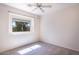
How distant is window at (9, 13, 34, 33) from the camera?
1.03 m

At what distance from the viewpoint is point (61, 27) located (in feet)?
3.76

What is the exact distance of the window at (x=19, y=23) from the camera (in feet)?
3.39

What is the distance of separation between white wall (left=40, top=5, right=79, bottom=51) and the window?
0.81ft

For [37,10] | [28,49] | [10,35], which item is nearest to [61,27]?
[37,10]

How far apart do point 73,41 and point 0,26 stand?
51.0 inches

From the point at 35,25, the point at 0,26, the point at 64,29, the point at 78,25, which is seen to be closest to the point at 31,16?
the point at 35,25

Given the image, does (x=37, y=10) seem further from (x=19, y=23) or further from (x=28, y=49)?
(x=28, y=49)

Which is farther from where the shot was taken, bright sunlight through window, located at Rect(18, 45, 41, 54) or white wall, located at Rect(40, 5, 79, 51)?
white wall, located at Rect(40, 5, 79, 51)

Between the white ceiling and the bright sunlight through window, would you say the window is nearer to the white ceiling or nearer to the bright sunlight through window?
the white ceiling

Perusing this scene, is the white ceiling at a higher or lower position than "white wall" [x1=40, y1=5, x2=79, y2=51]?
higher

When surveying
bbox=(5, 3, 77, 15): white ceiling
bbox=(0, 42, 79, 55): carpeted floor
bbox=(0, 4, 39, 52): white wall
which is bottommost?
bbox=(0, 42, 79, 55): carpeted floor

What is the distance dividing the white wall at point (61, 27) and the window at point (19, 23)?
0.81ft

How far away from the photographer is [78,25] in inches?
43.8

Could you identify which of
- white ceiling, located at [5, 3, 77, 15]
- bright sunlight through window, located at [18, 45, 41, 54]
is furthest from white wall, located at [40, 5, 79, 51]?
bright sunlight through window, located at [18, 45, 41, 54]
